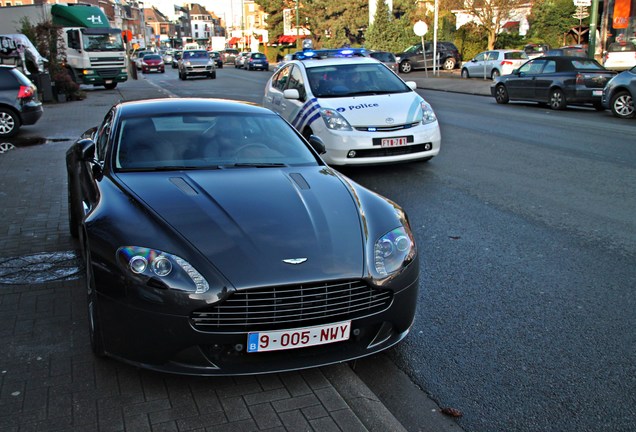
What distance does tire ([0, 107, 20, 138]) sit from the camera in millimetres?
14469

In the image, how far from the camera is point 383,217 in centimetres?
402

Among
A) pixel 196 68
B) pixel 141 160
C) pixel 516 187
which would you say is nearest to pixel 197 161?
pixel 141 160

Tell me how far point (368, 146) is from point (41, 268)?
508 cm

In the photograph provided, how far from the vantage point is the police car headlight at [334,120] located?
9359 millimetres


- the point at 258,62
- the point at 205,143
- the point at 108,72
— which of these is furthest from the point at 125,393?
the point at 258,62

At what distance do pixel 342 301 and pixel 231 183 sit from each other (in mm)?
1291

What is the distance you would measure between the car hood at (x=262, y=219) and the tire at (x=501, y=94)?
59.9 feet

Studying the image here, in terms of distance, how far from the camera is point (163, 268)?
11.0 feet

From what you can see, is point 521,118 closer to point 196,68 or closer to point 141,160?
point 141,160

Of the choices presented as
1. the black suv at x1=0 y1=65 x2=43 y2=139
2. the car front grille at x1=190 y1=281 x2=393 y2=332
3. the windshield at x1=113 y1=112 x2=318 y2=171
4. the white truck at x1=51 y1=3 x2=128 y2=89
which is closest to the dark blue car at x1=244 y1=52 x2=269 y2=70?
the white truck at x1=51 y1=3 x2=128 y2=89

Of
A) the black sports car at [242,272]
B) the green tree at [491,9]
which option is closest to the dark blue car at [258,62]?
the green tree at [491,9]

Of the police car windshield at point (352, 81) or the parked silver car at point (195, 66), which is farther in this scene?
the parked silver car at point (195, 66)

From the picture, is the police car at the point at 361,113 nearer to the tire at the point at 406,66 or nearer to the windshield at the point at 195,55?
the tire at the point at 406,66

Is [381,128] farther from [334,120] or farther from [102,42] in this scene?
[102,42]
